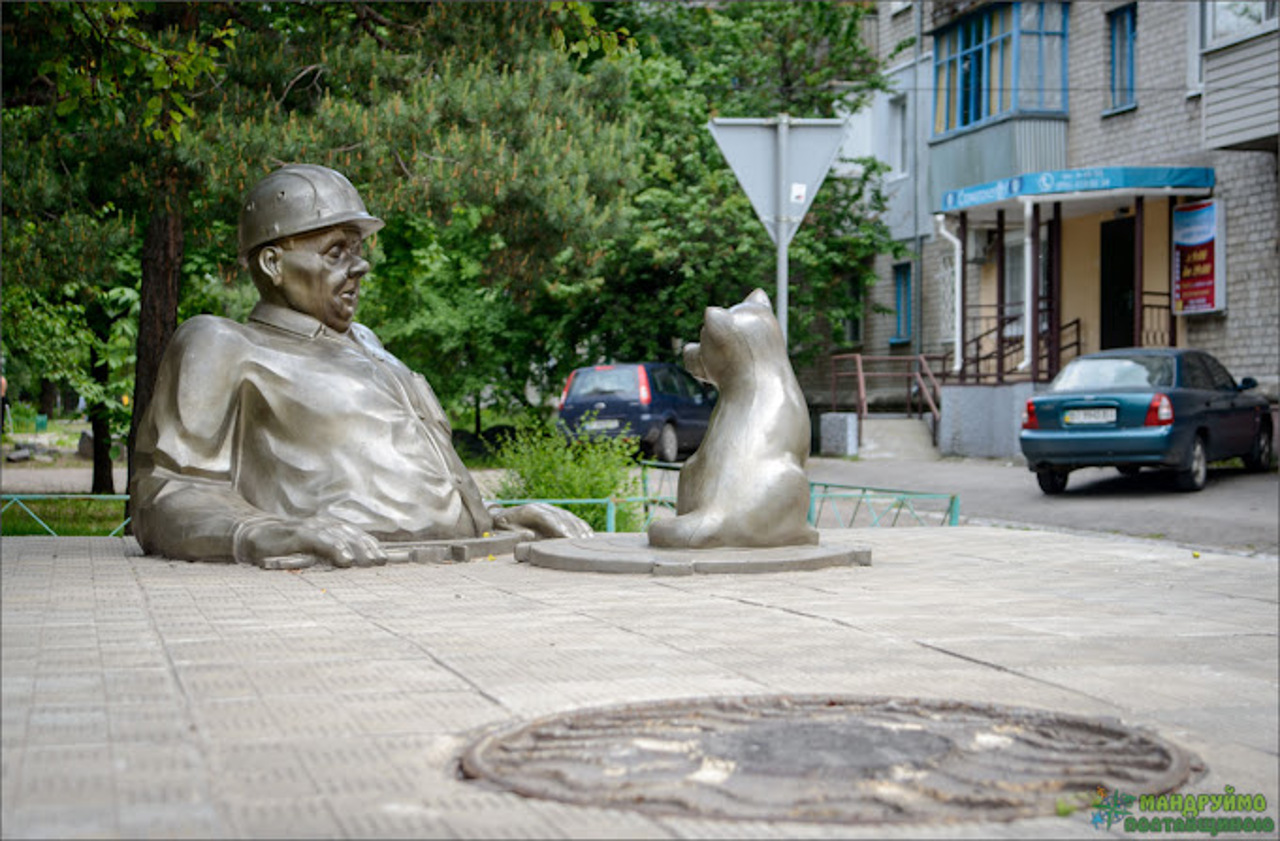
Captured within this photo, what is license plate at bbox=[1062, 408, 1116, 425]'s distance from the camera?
17.6 meters

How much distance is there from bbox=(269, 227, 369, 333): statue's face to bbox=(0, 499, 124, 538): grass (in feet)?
18.9

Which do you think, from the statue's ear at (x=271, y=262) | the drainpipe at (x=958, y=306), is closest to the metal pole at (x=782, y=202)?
the statue's ear at (x=271, y=262)

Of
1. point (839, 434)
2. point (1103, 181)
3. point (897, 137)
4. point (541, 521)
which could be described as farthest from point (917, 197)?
point (541, 521)

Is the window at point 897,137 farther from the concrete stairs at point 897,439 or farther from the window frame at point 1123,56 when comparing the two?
the concrete stairs at point 897,439

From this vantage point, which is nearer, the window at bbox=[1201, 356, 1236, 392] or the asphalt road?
the asphalt road

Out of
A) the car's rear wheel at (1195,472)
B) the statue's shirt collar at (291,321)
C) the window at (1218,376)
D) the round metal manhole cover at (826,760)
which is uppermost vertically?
the statue's shirt collar at (291,321)

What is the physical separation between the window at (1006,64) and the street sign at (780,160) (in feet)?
63.4

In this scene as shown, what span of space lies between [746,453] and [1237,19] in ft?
56.4

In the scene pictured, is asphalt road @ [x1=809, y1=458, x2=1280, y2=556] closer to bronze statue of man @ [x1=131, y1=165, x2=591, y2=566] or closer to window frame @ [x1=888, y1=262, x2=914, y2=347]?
bronze statue of man @ [x1=131, y1=165, x2=591, y2=566]

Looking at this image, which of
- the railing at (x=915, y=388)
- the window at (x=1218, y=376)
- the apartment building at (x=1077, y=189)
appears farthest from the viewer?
the railing at (x=915, y=388)

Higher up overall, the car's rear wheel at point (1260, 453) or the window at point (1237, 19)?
the window at point (1237, 19)

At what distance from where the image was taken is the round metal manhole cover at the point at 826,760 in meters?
3.36

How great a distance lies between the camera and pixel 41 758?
3.67m

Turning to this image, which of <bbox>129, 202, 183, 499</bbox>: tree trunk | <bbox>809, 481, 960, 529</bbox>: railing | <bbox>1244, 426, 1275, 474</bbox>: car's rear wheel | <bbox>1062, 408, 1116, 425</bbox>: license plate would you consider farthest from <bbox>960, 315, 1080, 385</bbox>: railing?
<bbox>129, 202, 183, 499</bbox>: tree trunk
